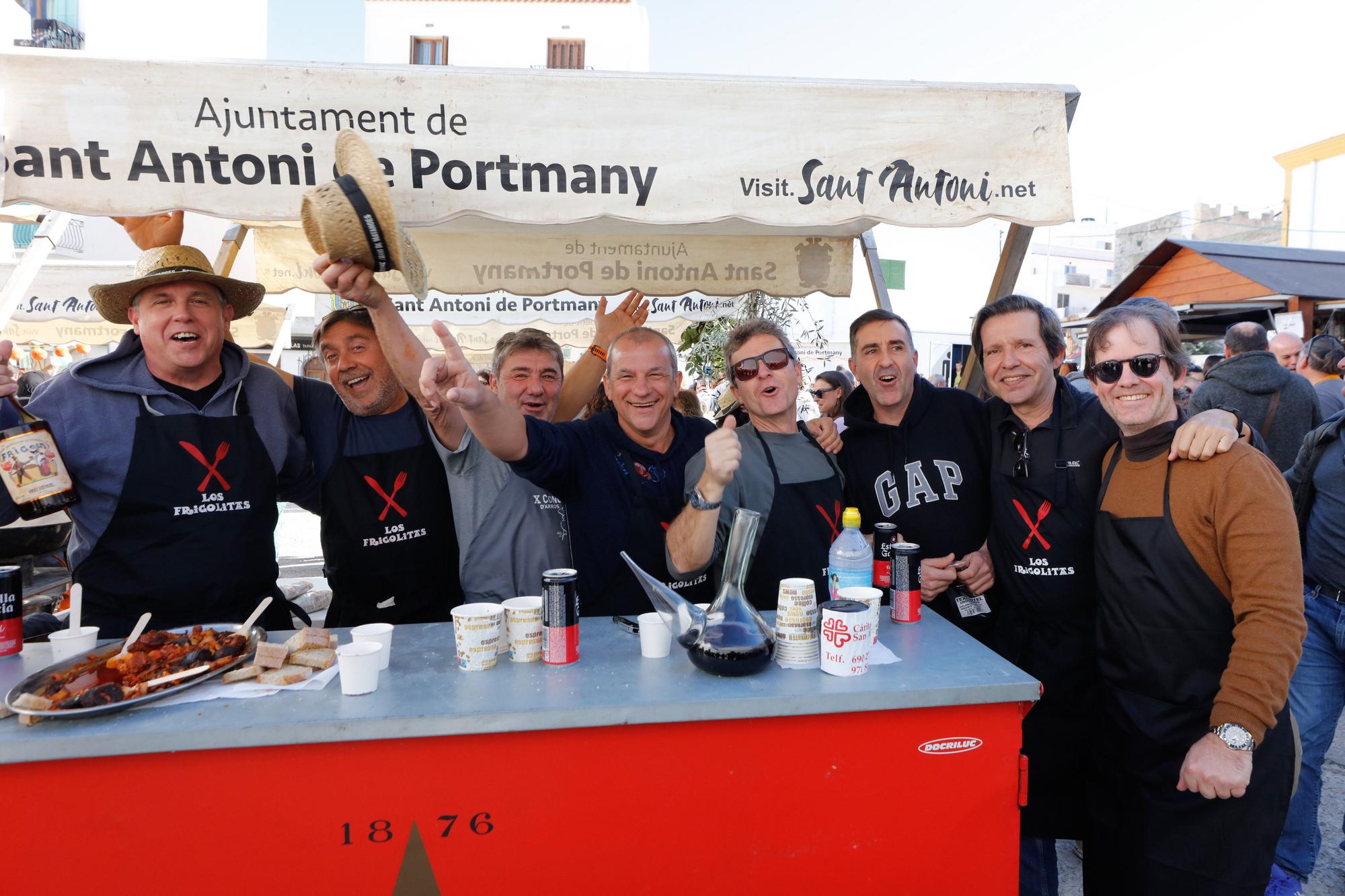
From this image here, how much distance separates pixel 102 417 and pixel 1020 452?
2.93m

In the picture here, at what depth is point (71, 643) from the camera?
197cm

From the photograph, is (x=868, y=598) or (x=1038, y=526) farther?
(x=1038, y=526)

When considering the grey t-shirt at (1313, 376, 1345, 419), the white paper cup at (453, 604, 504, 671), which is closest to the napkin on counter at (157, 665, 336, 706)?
the white paper cup at (453, 604, 504, 671)

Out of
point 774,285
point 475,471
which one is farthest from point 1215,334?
point 475,471

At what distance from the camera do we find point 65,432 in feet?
7.83

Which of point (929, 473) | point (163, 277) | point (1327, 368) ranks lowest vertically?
point (929, 473)

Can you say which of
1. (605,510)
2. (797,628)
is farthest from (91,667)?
(797,628)

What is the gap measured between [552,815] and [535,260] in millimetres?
3305

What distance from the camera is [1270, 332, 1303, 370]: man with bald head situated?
6.35 meters

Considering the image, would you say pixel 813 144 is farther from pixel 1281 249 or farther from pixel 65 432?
pixel 1281 249

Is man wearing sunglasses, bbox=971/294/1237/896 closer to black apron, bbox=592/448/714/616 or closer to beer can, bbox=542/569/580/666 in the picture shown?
black apron, bbox=592/448/714/616

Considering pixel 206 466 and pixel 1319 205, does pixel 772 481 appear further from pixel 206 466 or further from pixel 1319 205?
pixel 1319 205

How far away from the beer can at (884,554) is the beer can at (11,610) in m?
2.35

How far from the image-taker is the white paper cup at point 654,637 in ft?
6.57
